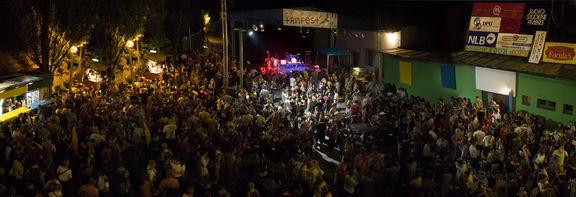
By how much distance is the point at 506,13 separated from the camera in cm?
1903

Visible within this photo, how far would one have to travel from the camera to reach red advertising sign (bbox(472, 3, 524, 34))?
18750 millimetres

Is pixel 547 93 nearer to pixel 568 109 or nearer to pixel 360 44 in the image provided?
pixel 568 109

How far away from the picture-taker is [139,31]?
77.7 ft

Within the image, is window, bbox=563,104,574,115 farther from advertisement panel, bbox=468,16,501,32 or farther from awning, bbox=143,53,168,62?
awning, bbox=143,53,168,62

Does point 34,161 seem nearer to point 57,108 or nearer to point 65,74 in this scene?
Answer: point 57,108

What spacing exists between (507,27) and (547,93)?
378 centimetres

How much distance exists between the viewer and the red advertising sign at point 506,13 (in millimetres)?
18750

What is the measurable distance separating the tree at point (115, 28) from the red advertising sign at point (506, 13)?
16638 mm

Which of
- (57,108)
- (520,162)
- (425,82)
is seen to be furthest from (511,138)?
(57,108)

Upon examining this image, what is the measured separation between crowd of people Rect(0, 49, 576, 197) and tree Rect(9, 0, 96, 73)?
1.75 metres

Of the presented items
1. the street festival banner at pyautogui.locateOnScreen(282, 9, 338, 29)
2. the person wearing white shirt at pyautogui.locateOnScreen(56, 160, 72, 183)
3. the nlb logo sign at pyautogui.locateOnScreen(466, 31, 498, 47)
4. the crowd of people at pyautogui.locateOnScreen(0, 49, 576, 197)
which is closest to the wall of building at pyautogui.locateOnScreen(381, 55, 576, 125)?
the crowd of people at pyautogui.locateOnScreen(0, 49, 576, 197)

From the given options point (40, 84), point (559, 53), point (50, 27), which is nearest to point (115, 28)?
point (50, 27)

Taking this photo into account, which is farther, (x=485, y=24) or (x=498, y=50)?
(x=485, y=24)

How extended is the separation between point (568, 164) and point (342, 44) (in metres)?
17.6
